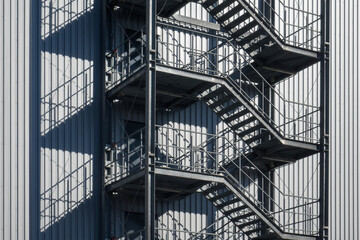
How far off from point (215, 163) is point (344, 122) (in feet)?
26.4

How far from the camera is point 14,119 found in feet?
95.1

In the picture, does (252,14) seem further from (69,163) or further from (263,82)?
(69,163)

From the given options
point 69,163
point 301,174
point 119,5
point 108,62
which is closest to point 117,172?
point 69,163

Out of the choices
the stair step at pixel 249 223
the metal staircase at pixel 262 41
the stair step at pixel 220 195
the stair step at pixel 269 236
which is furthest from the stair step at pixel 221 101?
the stair step at pixel 269 236

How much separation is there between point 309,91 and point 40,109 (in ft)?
40.7

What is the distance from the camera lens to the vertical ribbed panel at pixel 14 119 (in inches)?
1119

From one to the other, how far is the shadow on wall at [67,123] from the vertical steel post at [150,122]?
125 inches

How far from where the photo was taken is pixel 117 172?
102 ft

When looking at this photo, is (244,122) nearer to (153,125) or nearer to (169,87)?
(169,87)

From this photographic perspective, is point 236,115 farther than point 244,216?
Yes

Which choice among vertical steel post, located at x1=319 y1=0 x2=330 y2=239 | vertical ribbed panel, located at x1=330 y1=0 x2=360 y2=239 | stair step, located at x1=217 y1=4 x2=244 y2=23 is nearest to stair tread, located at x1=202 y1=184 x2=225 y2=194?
vertical steel post, located at x1=319 y1=0 x2=330 y2=239

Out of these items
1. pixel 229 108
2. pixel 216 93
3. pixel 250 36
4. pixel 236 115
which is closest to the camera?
pixel 216 93

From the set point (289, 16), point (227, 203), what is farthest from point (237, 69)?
point (227, 203)

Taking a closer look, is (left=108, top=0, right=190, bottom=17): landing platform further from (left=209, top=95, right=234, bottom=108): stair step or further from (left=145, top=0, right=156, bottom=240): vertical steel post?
(left=209, top=95, right=234, bottom=108): stair step
